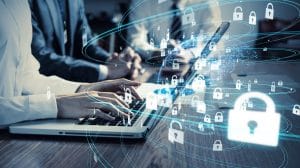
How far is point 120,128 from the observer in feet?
3.09

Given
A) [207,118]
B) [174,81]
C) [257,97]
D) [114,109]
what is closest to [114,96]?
[114,109]

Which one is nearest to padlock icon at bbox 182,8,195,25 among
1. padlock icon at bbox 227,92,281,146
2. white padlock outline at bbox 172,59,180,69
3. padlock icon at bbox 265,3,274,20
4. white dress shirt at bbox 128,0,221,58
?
white dress shirt at bbox 128,0,221,58

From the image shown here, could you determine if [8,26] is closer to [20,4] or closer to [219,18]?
[20,4]

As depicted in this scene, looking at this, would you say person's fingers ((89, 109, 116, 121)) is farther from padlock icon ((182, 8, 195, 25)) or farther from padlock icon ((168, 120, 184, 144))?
padlock icon ((182, 8, 195, 25))

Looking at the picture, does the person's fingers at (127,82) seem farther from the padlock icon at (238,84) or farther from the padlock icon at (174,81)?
the padlock icon at (238,84)

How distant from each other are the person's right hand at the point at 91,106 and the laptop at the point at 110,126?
24 mm

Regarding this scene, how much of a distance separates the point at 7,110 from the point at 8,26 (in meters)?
0.28

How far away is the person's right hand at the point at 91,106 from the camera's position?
1.05 metres

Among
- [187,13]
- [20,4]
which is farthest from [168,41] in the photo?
[20,4]

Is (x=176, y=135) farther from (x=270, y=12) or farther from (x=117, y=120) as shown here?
(x=270, y=12)

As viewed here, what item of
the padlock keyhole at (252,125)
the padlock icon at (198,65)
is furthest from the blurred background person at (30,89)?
the padlock keyhole at (252,125)

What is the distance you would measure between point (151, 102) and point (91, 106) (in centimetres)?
17

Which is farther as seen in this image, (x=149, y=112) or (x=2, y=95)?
(x=2, y=95)

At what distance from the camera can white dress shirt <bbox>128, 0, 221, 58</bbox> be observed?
40.7 inches
